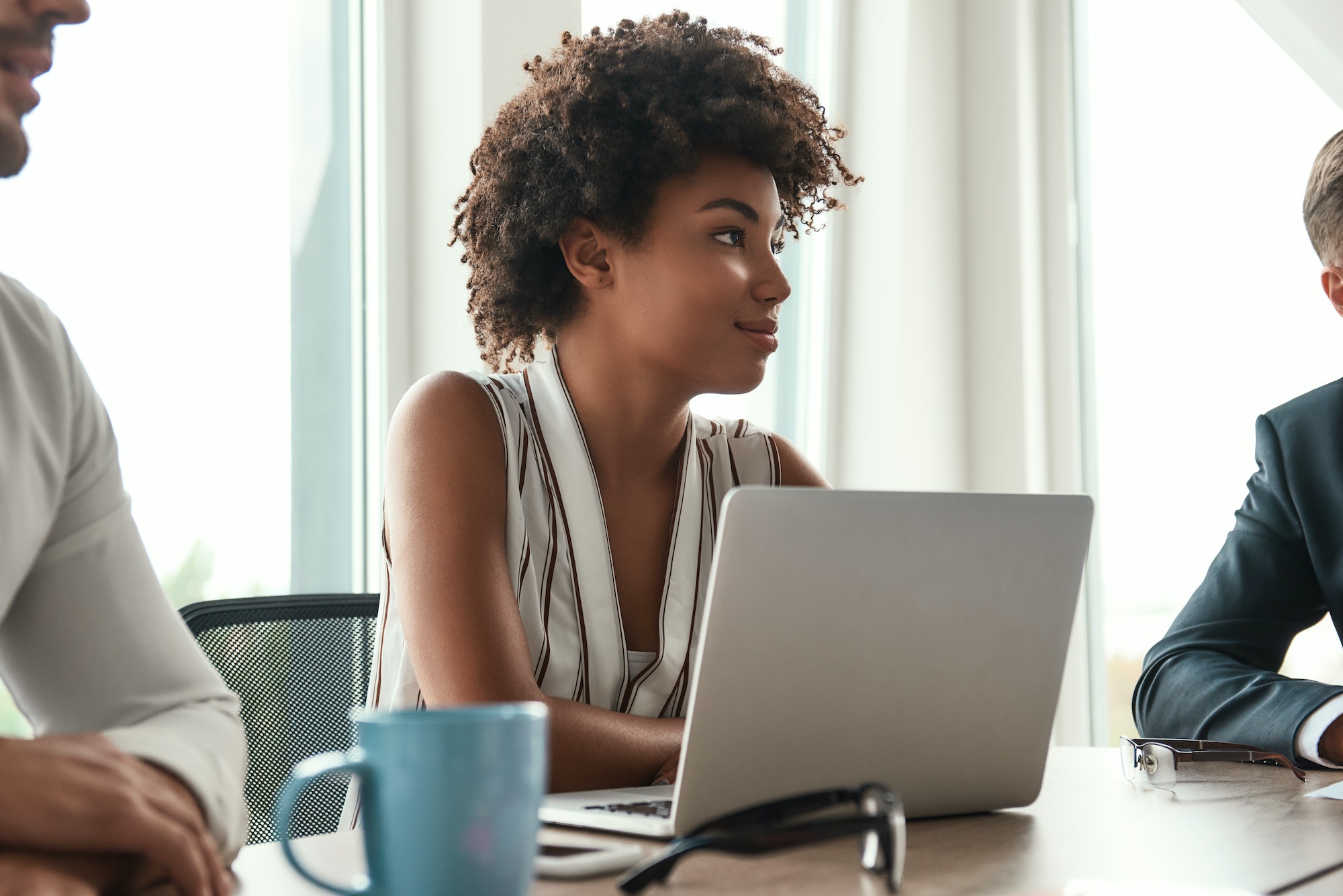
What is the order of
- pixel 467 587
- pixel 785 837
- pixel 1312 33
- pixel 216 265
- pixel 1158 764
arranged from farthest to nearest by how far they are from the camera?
1. pixel 1312 33
2. pixel 216 265
3. pixel 467 587
4. pixel 1158 764
5. pixel 785 837

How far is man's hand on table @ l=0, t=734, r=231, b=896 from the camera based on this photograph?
0.67m

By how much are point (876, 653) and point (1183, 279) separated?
9.19 ft

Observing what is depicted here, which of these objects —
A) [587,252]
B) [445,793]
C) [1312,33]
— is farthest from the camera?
[1312,33]

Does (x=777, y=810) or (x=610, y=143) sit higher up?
(x=610, y=143)

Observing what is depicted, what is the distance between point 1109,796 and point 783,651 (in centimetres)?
40

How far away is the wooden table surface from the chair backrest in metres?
0.51

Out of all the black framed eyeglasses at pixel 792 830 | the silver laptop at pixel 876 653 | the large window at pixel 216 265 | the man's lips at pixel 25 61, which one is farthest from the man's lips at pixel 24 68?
the large window at pixel 216 265

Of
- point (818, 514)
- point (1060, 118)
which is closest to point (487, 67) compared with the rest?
point (818, 514)

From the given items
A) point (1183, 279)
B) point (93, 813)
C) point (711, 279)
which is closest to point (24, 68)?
point (93, 813)

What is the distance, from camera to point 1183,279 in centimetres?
332

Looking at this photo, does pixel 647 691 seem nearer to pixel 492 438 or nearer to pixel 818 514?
pixel 492 438

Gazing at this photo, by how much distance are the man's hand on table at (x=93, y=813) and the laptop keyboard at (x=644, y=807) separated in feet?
0.98

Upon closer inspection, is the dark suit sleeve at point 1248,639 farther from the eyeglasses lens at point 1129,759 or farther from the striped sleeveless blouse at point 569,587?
the striped sleeveless blouse at point 569,587

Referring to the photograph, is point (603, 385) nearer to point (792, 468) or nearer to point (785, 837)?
point (792, 468)
